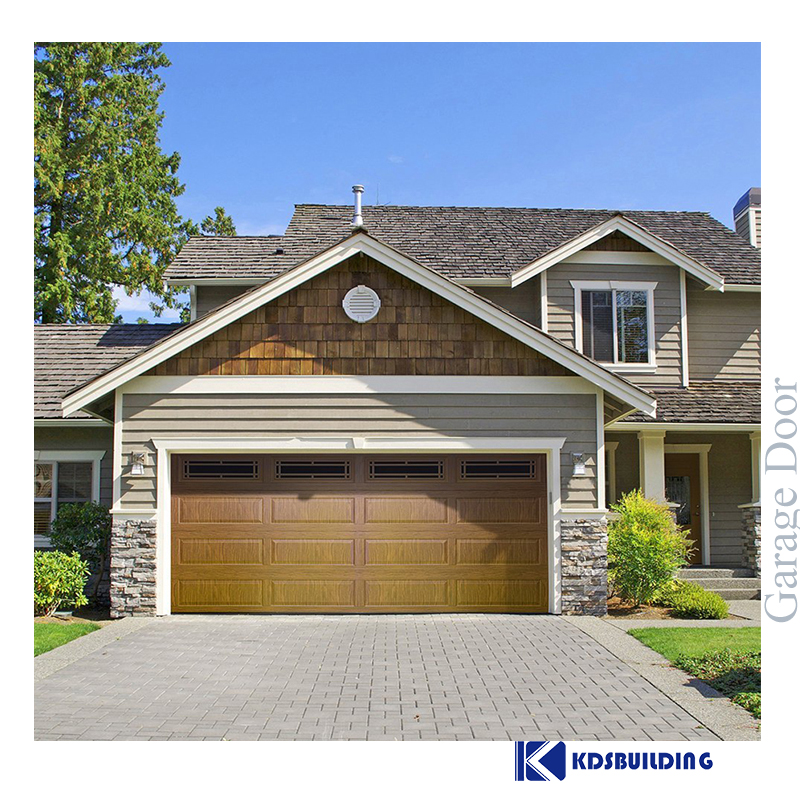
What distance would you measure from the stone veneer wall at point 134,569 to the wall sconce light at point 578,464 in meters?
5.87

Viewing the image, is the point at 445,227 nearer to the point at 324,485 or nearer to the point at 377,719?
the point at 324,485

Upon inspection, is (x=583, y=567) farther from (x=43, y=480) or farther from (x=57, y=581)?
(x=43, y=480)

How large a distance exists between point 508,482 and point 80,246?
17.0m

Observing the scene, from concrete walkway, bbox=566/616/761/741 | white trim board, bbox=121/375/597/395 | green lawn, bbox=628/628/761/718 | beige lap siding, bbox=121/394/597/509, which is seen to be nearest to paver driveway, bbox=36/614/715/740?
concrete walkway, bbox=566/616/761/741

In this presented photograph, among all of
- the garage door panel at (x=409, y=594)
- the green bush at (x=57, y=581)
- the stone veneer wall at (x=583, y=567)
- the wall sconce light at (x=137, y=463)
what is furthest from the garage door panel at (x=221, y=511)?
the stone veneer wall at (x=583, y=567)

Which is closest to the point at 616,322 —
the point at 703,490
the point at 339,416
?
the point at 703,490

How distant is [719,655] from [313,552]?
548 cm

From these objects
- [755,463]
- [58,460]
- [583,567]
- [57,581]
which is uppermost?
[58,460]

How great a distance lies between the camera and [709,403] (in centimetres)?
1462

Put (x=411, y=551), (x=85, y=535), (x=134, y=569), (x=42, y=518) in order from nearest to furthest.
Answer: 1. (x=134, y=569)
2. (x=411, y=551)
3. (x=85, y=535)
4. (x=42, y=518)

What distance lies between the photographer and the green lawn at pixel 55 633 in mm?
9812

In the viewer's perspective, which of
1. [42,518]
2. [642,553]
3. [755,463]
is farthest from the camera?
[755,463]
